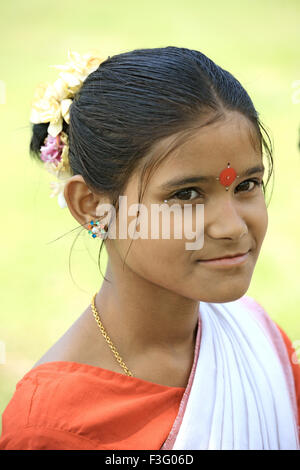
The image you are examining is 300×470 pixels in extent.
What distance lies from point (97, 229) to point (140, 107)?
46cm

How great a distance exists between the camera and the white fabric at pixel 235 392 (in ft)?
7.03

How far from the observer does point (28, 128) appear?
787 cm

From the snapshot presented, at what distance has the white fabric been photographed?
2.14m

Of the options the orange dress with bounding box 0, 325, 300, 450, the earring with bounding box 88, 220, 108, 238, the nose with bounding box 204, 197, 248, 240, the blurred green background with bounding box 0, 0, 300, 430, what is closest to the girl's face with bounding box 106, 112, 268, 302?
the nose with bounding box 204, 197, 248, 240

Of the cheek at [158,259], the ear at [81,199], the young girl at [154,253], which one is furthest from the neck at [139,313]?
the ear at [81,199]

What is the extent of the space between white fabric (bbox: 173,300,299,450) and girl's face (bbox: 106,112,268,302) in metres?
0.43

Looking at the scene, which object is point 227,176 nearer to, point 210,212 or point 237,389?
point 210,212

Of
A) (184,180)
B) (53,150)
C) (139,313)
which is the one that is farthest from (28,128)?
(184,180)

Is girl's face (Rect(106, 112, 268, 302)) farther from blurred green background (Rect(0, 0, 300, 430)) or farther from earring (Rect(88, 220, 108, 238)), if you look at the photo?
blurred green background (Rect(0, 0, 300, 430))

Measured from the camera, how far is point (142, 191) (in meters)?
1.95

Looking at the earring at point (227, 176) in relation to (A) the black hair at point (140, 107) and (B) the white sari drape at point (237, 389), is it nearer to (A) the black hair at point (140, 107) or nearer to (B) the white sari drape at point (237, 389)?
(A) the black hair at point (140, 107)
